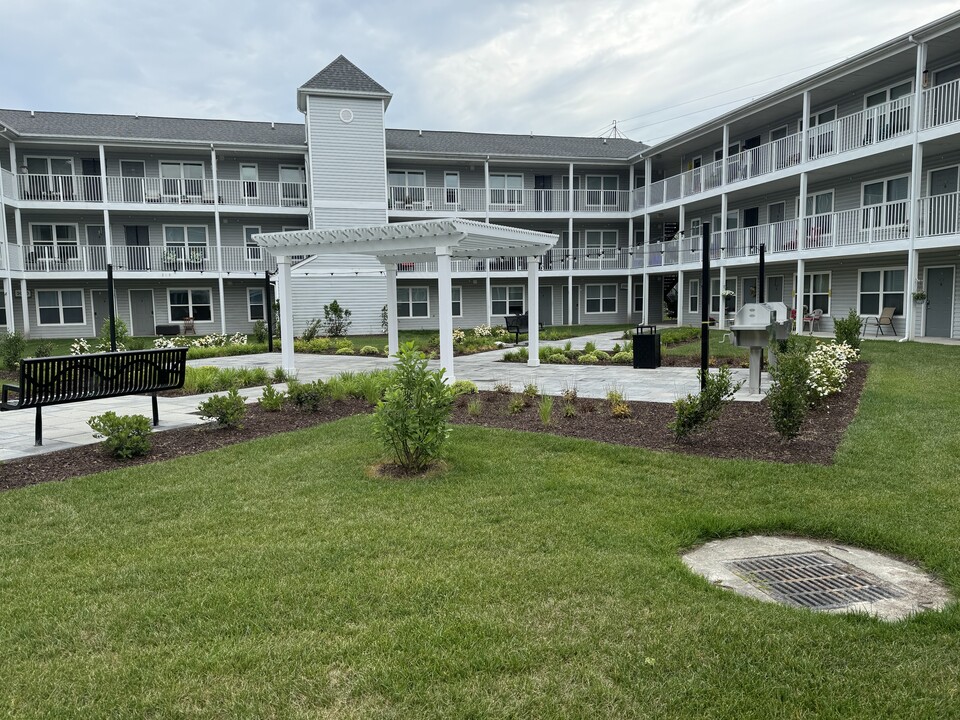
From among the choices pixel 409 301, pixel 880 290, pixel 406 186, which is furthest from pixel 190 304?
pixel 880 290

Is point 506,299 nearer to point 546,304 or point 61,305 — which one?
point 546,304

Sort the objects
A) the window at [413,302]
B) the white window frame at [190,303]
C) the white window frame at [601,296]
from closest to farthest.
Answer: the white window frame at [190,303]
the window at [413,302]
the white window frame at [601,296]

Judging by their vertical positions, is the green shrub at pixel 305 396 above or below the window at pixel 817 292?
below

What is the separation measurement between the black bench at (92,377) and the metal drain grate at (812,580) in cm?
742

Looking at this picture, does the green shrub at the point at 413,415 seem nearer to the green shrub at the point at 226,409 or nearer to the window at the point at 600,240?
the green shrub at the point at 226,409

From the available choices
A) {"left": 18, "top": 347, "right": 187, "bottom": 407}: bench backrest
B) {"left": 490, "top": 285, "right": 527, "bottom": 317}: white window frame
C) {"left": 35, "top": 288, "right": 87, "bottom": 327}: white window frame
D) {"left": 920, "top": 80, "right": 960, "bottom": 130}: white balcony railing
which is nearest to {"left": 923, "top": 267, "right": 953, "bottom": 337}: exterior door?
{"left": 920, "top": 80, "right": 960, "bottom": 130}: white balcony railing

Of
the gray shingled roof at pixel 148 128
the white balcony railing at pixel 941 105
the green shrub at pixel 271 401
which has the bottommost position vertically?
the green shrub at pixel 271 401

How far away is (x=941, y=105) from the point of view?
16.5m

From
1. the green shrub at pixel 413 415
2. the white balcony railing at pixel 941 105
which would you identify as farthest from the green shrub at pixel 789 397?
the white balcony railing at pixel 941 105

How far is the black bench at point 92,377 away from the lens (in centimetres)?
735

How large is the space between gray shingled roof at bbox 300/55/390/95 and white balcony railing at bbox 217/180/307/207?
444 centimetres

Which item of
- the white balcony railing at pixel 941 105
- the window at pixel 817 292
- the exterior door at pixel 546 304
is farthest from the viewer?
the exterior door at pixel 546 304

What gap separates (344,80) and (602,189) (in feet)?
45.4

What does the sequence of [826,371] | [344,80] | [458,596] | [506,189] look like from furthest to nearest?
[506,189]
[344,80]
[826,371]
[458,596]
